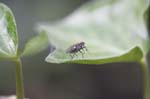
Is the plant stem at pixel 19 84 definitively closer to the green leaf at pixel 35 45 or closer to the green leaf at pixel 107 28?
the green leaf at pixel 35 45

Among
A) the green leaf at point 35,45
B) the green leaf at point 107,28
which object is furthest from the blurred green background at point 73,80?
the green leaf at point 35,45

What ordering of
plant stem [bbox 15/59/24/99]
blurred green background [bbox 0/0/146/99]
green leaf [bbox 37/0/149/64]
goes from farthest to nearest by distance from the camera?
blurred green background [bbox 0/0/146/99], green leaf [bbox 37/0/149/64], plant stem [bbox 15/59/24/99]

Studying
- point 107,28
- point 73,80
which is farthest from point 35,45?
point 73,80

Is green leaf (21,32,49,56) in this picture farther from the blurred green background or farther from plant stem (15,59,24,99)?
the blurred green background

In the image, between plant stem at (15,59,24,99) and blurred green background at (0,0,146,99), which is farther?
blurred green background at (0,0,146,99)

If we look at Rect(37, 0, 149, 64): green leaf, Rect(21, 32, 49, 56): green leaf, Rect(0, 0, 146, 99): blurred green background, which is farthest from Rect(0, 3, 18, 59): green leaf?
Rect(0, 0, 146, 99): blurred green background

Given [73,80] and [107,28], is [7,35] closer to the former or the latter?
[107,28]
